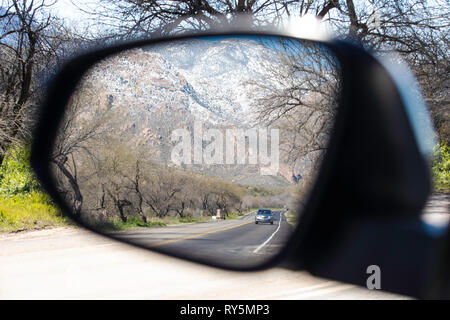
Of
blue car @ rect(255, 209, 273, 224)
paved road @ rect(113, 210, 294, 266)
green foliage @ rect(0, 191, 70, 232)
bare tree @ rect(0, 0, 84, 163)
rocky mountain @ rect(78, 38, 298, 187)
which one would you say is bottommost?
green foliage @ rect(0, 191, 70, 232)

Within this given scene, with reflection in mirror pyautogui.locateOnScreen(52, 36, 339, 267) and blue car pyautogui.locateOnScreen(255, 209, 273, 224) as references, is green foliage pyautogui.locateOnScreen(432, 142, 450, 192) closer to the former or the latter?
reflection in mirror pyautogui.locateOnScreen(52, 36, 339, 267)

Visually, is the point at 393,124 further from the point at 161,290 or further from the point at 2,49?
the point at 2,49

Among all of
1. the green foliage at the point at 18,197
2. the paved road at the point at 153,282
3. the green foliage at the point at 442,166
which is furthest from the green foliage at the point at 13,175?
the green foliage at the point at 442,166

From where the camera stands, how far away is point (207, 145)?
2.12m

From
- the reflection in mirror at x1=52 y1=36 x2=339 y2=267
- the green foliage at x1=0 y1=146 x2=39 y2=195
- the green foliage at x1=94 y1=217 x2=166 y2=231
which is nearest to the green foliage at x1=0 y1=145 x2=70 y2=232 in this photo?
the green foliage at x1=0 y1=146 x2=39 y2=195

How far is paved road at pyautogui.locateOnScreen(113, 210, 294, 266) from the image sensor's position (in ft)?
7.54

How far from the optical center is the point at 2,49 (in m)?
9.78

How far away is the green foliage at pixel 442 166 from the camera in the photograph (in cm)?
335

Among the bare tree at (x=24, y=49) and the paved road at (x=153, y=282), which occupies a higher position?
the bare tree at (x=24, y=49)

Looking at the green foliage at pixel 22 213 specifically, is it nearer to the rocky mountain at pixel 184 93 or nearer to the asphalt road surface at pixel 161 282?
the asphalt road surface at pixel 161 282

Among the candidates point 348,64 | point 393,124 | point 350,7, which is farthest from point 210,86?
point 350,7
